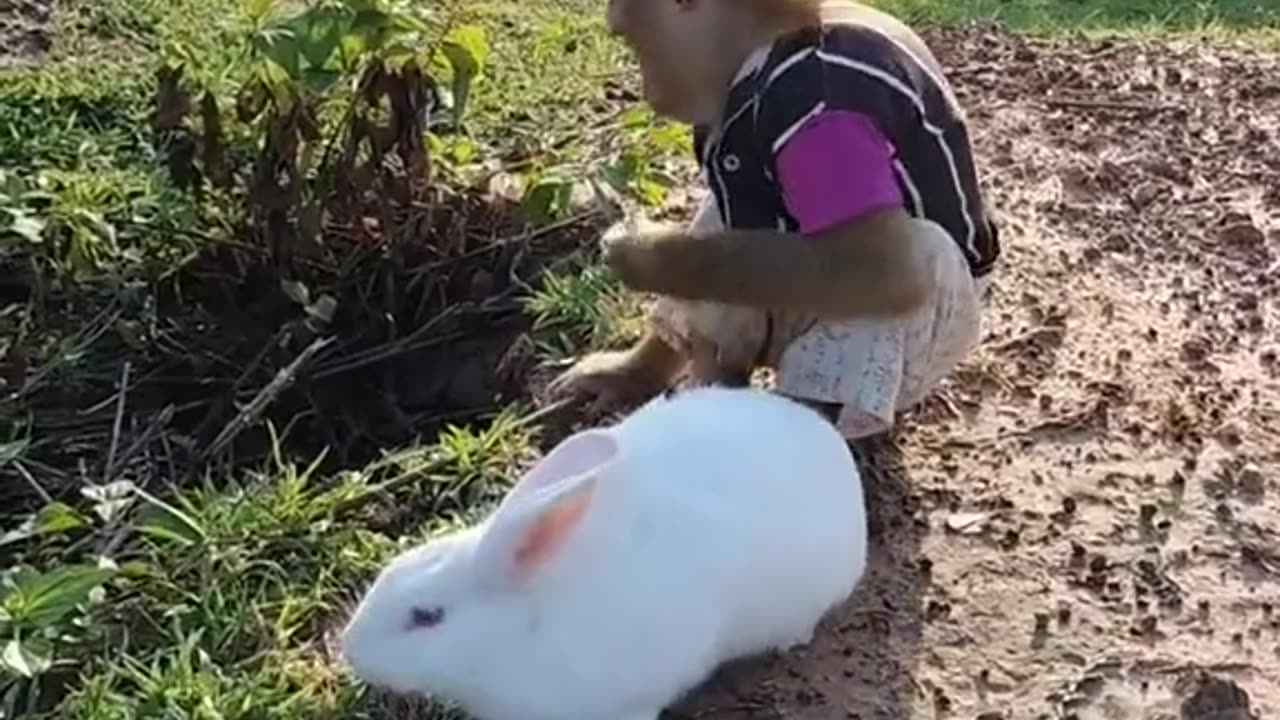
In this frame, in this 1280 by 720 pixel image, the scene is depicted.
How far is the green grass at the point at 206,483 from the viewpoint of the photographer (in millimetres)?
2785

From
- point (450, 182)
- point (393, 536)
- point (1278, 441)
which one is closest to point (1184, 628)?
point (1278, 441)

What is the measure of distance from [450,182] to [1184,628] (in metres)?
1.48

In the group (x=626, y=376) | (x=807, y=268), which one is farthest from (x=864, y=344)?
(x=626, y=376)

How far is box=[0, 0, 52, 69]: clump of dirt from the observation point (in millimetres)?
4559

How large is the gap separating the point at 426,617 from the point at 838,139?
810 mm

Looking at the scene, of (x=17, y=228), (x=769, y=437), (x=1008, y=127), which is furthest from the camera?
(x=1008, y=127)

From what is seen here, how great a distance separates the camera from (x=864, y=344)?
3115 mm

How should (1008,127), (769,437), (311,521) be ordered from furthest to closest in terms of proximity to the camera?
(1008,127) < (311,521) < (769,437)

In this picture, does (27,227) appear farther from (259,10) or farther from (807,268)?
(807,268)

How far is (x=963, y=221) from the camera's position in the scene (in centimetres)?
319

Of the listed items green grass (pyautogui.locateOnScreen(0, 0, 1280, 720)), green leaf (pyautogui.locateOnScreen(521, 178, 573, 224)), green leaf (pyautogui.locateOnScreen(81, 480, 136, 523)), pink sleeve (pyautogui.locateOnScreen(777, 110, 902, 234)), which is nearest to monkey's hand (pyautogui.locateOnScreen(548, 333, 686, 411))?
green grass (pyautogui.locateOnScreen(0, 0, 1280, 720))

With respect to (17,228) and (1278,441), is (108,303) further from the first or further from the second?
(1278,441)

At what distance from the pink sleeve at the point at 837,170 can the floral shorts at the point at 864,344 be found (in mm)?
139

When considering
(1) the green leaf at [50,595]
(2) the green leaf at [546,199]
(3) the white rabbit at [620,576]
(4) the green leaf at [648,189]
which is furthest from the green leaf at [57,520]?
(4) the green leaf at [648,189]
